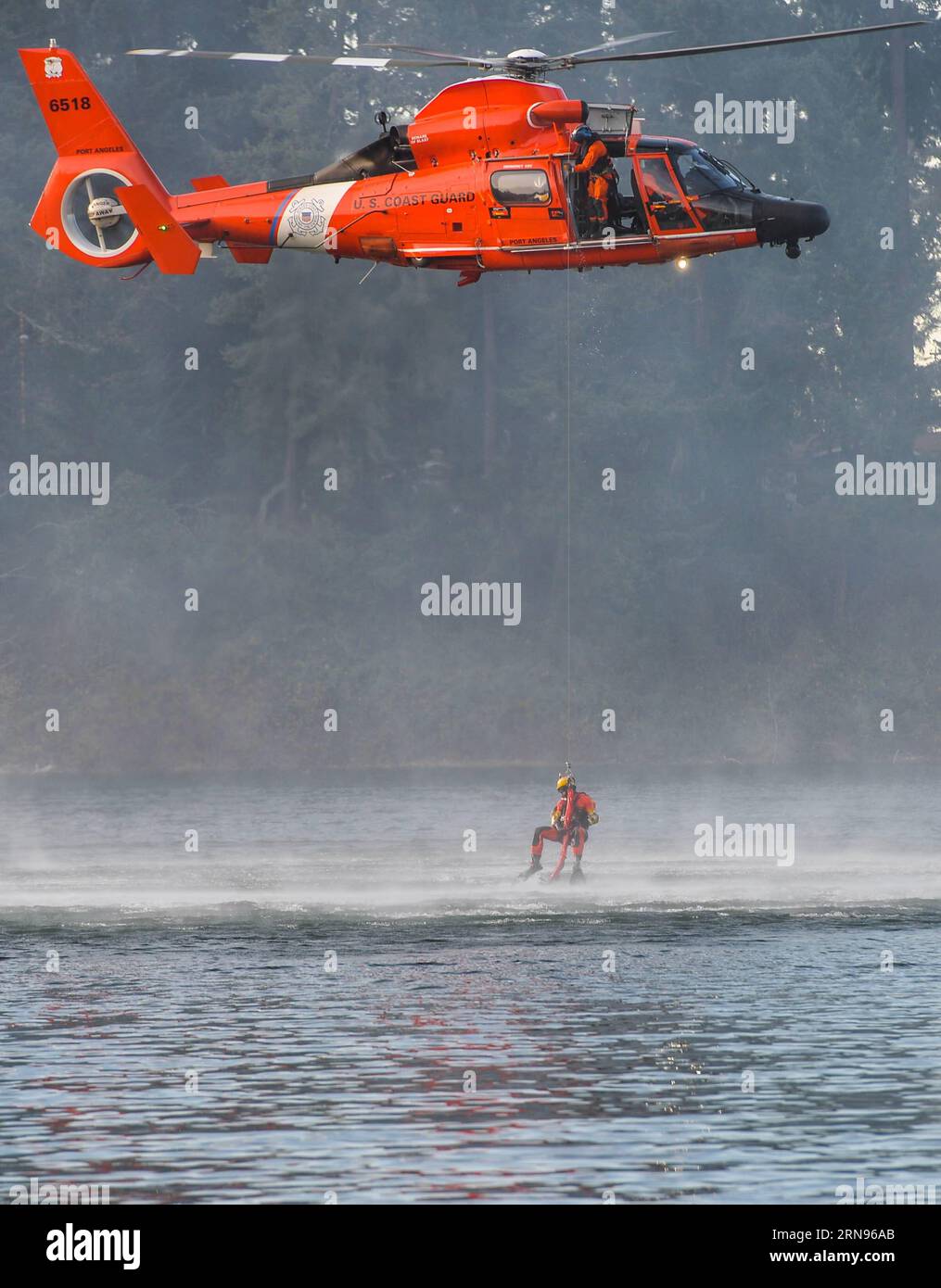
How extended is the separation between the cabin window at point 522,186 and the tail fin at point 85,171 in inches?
209

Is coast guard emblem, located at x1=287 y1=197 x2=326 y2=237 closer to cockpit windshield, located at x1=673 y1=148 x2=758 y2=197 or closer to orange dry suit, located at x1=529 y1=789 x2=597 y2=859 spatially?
cockpit windshield, located at x1=673 y1=148 x2=758 y2=197

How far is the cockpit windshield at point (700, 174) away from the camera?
32.3 m

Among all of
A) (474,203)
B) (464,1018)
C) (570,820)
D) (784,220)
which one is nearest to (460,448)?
(570,820)

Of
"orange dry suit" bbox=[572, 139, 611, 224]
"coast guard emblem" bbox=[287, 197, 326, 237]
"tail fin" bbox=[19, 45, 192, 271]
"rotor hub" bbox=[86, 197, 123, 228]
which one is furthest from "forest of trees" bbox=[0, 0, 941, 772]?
"orange dry suit" bbox=[572, 139, 611, 224]

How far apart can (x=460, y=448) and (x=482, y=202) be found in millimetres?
53483

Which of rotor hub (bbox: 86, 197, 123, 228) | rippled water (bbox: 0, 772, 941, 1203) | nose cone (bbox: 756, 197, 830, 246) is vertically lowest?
rippled water (bbox: 0, 772, 941, 1203)

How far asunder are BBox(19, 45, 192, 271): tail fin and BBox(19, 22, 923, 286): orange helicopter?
4 centimetres

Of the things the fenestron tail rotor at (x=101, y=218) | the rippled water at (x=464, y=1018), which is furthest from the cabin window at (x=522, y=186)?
the rippled water at (x=464, y=1018)

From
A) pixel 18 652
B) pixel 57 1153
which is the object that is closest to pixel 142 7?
pixel 18 652

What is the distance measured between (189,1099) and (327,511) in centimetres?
6299

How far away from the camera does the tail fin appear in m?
34.4

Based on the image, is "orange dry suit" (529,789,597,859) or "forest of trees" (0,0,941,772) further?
"forest of trees" (0,0,941,772)

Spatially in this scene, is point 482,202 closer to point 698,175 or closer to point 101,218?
point 698,175
